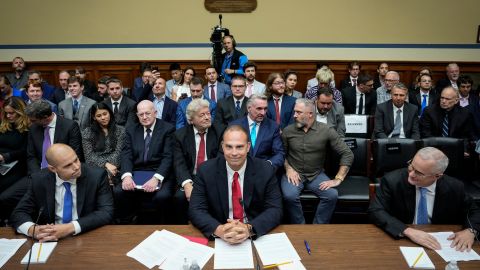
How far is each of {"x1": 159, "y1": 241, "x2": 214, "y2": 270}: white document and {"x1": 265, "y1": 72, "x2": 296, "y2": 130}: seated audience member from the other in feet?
8.67

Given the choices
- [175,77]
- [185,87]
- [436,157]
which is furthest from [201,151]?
[175,77]

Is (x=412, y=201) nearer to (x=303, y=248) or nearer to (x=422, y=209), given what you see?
(x=422, y=209)

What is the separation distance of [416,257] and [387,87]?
13.8ft

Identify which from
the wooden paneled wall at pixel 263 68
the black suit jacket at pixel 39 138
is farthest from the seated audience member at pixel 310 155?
the wooden paneled wall at pixel 263 68

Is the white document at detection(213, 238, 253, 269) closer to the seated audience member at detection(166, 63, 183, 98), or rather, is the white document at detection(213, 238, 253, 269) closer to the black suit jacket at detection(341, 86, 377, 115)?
the black suit jacket at detection(341, 86, 377, 115)

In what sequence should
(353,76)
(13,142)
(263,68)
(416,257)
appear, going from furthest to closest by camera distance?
(263,68)
(353,76)
(13,142)
(416,257)

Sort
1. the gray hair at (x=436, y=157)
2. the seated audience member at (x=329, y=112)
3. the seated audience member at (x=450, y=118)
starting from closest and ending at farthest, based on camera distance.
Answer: the gray hair at (x=436, y=157) < the seated audience member at (x=329, y=112) < the seated audience member at (x=450, y=118)

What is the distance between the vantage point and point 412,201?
2.32 m

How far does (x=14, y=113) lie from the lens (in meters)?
3.76

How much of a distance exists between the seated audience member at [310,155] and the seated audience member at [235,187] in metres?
0.91

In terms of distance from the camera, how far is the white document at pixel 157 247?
1.87 metres

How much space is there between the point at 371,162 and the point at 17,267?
10.7 ft

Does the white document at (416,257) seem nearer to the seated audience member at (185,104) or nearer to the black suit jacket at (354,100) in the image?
the seated audience member at (185,104)

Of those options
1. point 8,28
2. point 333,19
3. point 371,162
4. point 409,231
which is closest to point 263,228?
point 409,231
